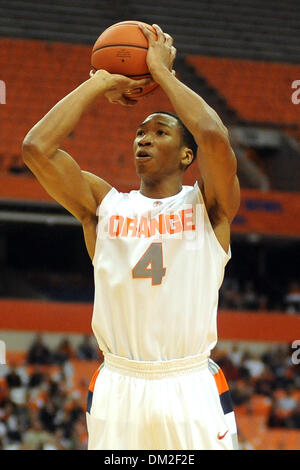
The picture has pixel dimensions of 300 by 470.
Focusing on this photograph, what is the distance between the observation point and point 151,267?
12.1 feet

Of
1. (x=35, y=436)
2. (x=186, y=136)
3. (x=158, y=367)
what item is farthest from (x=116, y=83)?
(x=35, y=436)

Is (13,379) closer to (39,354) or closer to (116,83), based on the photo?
(39,354)

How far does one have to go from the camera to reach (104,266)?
3754 millimetres

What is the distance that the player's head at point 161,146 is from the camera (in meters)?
3.87

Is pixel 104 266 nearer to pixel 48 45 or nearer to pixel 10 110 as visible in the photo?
pixel 10 110

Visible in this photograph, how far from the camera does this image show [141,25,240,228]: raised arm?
3.64 metres

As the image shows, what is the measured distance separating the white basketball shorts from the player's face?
2.99ft

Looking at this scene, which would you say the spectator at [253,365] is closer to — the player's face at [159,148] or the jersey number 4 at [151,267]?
the player's face at [159,148]

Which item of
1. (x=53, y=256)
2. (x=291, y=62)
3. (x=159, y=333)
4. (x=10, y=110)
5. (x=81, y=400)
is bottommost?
→ (x=81, y=400)

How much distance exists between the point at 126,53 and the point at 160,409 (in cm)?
164

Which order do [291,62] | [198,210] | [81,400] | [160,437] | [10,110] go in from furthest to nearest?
[291,62] → [10,110] → [81,400] → [198,210] → [160,437]

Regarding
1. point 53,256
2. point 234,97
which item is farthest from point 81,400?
point 234,97

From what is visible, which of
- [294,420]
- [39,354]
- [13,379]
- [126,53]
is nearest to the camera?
[126,53]

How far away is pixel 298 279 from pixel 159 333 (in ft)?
45.4
